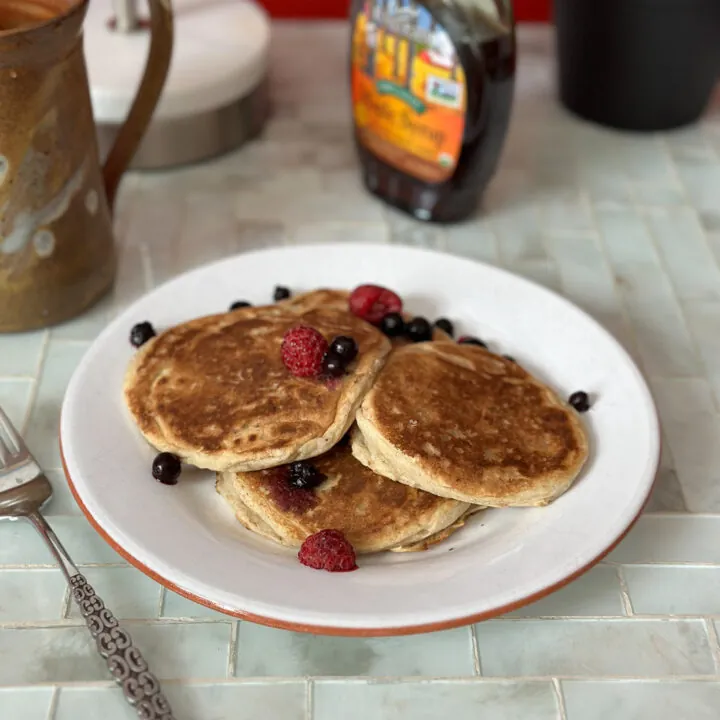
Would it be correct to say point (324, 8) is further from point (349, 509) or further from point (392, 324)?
point (349, 509)

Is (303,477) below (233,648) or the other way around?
the other way around

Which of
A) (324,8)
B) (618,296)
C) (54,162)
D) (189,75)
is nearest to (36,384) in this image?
(54,162)

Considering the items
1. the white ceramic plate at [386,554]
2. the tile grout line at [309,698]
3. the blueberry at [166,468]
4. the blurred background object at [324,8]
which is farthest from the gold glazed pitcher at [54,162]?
the blurred background object at [324,8]

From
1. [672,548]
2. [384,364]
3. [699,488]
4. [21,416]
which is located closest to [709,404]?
[699,488]

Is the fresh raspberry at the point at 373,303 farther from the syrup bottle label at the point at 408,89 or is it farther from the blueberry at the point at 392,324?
the syrup bottle label at the point at 408,89

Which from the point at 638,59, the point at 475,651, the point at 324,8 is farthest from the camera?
the point at 324,8

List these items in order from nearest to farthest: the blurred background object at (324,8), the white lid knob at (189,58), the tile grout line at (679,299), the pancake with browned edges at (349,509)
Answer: the pancake with browned edges at (349,509), the tile grout line at (679,299), the white lid knob at (189,58), the blurred background object at (324,8)

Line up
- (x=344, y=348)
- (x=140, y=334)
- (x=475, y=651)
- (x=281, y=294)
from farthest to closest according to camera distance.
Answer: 1. (x=281, y=294)
2. (x=140, y=334)
3. (x=344, y=348)
4. (x=475, y=651)
